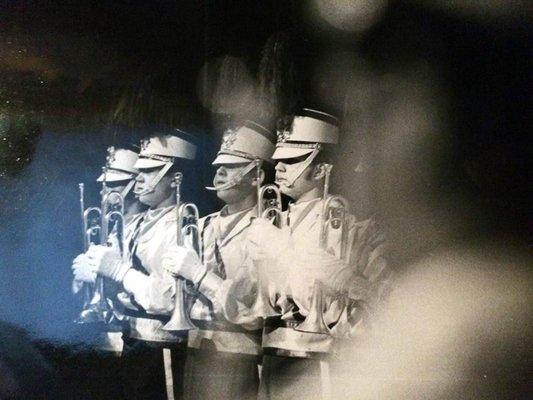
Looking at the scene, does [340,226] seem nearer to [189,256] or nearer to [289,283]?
[289,283]

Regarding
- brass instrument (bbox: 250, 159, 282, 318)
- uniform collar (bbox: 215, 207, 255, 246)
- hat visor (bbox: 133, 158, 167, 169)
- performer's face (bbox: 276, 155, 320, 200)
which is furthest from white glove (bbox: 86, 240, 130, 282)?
performer's face (bbox: 276, 155, 320, 200)

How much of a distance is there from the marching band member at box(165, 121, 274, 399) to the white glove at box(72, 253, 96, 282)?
37cm

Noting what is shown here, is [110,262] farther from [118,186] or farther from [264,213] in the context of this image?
[264,213]

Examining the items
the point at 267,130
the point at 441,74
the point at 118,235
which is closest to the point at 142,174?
the point at 118,235

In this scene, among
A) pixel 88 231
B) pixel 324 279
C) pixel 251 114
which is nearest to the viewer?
pixel 324 279

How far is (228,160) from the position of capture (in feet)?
8.29

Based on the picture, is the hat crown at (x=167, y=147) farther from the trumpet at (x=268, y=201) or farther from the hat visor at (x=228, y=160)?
the trumpet at (x=268, y=201)

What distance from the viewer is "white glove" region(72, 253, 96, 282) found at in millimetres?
2701

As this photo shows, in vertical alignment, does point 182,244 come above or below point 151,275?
above

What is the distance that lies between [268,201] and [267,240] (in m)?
0.14

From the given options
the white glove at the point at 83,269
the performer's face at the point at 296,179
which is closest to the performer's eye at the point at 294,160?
the performer's face at the point at 296,179

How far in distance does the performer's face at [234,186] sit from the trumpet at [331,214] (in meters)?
0.27

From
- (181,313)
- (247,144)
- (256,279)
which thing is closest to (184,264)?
(181,313)

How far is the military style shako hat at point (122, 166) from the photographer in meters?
2.69
